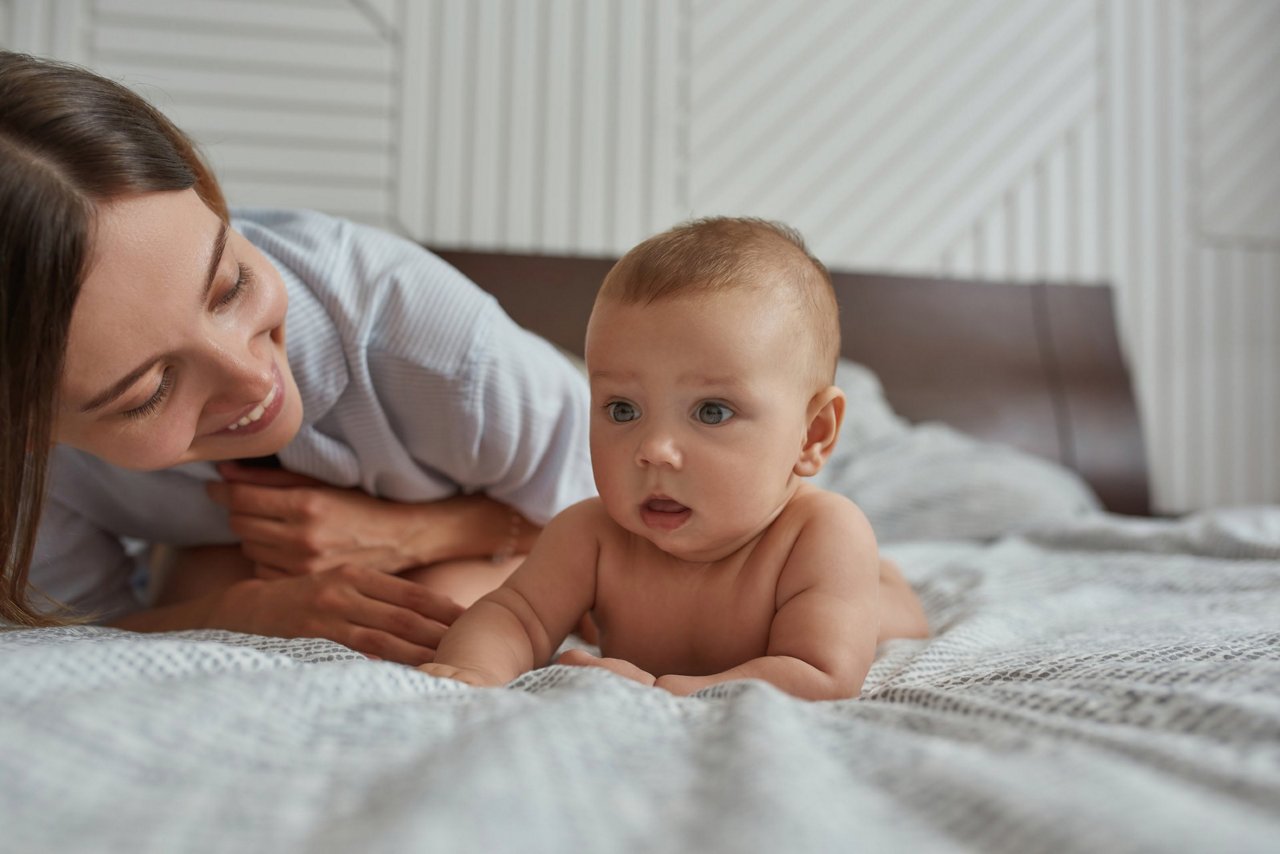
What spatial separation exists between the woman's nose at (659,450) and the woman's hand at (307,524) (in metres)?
0.44

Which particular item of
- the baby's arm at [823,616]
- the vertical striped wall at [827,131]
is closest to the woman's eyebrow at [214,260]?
the baby's arm at [823,616]

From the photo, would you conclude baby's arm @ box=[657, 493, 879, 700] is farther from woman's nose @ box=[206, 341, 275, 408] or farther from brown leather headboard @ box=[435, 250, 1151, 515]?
brown leather headboard @ box=[435, 250, 1151, 515]

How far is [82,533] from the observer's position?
121 cm

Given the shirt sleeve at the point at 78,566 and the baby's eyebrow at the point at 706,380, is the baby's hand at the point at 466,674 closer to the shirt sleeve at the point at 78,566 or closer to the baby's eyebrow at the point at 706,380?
the baby's eyebrow at the point at 706,380

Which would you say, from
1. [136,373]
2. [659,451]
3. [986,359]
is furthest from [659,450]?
[986,359]

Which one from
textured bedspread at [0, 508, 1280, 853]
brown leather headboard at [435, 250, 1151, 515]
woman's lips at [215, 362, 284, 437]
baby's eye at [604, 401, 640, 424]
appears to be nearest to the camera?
textured bedspread at [0, 508, 1280, 853]

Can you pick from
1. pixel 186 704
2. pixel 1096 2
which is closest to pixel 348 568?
pixel 186 704

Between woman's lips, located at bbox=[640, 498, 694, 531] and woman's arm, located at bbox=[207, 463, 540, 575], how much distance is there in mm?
437

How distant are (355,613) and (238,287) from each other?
294mm

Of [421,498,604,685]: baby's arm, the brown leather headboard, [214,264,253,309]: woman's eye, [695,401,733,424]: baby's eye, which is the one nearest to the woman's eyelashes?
[214,264,253,309]: woman's eye

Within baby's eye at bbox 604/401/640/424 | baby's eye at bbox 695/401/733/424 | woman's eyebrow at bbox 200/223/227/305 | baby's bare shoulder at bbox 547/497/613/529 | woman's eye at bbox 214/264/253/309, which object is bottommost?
baby's bare shoulder at bbox 547/497/613/529

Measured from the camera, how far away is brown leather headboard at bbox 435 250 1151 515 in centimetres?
217

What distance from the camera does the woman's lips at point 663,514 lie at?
2.73 feet

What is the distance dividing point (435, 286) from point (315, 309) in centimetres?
13
